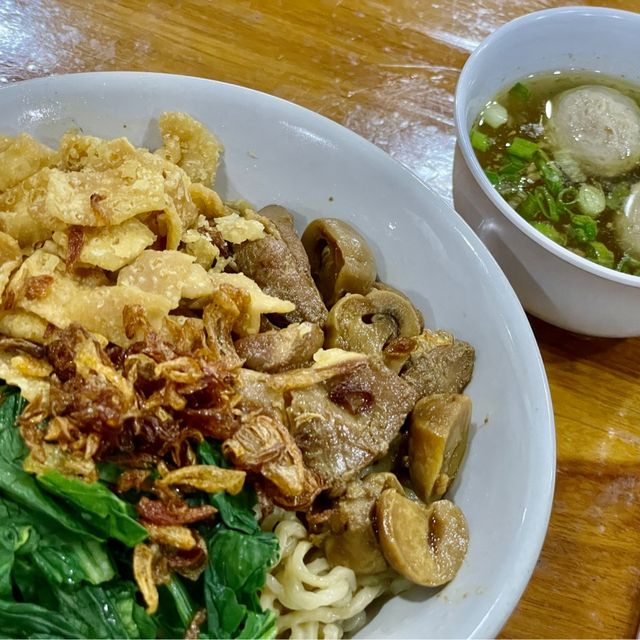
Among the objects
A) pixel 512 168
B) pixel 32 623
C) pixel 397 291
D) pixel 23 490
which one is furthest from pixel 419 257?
pixel 32 623

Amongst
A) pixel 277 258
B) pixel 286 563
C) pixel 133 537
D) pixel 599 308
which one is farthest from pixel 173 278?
pixel 599 308

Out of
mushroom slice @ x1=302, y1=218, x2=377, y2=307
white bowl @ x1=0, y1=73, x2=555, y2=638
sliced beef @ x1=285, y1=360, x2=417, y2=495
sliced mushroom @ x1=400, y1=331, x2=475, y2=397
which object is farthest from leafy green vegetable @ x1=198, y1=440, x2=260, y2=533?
mushroom slice @ x1=302, y1=218, x2=377, y2=307

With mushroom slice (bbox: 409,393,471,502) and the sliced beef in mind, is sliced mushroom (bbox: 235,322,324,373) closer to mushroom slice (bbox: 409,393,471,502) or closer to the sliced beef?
the sliced beef

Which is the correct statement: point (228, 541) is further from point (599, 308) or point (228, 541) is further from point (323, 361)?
point (599, 308)

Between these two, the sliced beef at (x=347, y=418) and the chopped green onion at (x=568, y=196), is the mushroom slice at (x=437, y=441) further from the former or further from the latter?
the chopped green onion at (x=568, y=196)

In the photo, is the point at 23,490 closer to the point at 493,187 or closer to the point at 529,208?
the point at 493,187

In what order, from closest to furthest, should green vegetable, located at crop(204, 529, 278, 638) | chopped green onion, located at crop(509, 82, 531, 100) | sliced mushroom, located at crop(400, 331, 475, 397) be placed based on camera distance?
1. green vegetable, located at crop(204, 529, 278, 638)
2. sliced mushroom, located at crop(400, 331, 475, 397)
3. chopped green onion, located at crop(509, 82, 531, 100)
